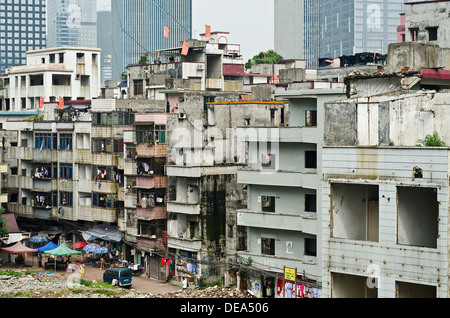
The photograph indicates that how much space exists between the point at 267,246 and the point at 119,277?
13.1 metres

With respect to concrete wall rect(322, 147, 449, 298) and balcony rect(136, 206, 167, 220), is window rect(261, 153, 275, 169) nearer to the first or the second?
balcony rect(136, 206, 167, 220)

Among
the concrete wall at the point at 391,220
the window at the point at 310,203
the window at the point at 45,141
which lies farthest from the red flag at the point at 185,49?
the concrete wall at the point at 391,220

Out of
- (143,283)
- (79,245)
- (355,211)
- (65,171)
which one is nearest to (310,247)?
(143,283)

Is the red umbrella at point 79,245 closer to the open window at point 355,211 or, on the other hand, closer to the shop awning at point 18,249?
the shop awning at point 18,249

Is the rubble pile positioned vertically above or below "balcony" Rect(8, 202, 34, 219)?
below

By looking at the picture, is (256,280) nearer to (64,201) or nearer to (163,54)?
(64,201)

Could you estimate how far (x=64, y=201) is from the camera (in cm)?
7681

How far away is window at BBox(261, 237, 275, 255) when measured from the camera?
49531mm

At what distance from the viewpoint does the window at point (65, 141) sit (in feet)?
250

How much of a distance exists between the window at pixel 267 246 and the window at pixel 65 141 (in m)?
31.3

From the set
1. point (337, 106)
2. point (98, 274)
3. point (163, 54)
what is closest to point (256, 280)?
point (98, 274)

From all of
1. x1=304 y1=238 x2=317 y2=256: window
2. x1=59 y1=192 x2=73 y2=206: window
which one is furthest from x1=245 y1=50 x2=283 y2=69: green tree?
x1=304 y1=238 x2=317 y2=256: window

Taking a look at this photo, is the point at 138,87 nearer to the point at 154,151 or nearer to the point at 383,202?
the point at 154,151

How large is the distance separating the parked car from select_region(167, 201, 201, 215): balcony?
5.42m
